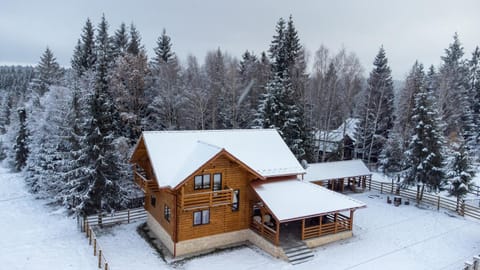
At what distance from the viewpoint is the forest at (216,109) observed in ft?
64.0

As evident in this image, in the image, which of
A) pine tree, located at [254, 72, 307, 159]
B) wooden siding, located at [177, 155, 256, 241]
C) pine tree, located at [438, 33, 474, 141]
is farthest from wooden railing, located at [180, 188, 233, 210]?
pine tree, located at [438, 33, 474, 141]

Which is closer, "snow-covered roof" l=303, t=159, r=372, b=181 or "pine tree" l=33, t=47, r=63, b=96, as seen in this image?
"snow-covered roof" l=303, t=159, r=372, b=181

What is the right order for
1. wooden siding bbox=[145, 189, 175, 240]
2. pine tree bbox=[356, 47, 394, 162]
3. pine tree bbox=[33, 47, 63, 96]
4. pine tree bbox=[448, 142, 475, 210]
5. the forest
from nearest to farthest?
1. wooden siding bbox=[145, 189, 175, 240]
2. the forest
3. pine tree bbox=[448, 142, 475, 210]
4. pine tree bbox=[356, 47, 394, 162]
5. pine tree bbox=[33, 47, 63, 96]

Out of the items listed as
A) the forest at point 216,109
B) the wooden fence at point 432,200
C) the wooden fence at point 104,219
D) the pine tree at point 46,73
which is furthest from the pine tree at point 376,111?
the pine tree at point 46,73

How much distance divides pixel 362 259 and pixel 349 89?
62.0ft

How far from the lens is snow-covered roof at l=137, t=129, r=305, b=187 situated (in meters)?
15.3

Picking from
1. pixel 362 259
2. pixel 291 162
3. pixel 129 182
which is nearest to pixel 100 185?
pixel 129 182

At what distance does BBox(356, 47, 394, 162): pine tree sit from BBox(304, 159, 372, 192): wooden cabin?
19.6 feet

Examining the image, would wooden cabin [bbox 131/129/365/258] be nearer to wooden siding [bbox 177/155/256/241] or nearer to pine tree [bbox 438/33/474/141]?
wooden siding [bbox 177/155/256/241]

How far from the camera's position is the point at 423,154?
2289cm

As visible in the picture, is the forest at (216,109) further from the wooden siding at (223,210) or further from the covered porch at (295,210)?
the covered porch at (295,210)

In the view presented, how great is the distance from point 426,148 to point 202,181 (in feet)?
54.4

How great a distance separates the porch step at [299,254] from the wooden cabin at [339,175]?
885cm

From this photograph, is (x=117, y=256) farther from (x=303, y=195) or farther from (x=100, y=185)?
(x=303, y=195)
